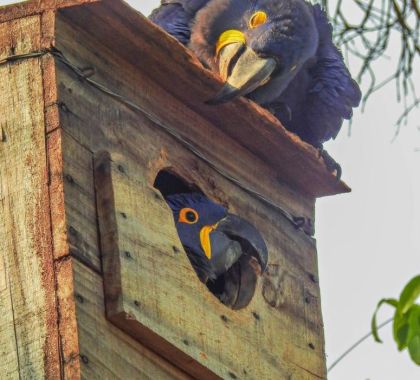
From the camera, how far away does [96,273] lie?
3.23 metres

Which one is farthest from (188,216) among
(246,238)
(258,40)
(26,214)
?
(258,40)

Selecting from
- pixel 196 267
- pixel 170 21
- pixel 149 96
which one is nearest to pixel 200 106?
pixel 149 96

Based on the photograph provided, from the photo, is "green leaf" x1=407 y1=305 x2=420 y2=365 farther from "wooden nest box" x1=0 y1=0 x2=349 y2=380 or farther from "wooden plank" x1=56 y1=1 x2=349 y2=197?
"wooden plank" x1=56 y1=1 x2=349 y2=197

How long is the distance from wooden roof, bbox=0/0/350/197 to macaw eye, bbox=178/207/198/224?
0.86ft

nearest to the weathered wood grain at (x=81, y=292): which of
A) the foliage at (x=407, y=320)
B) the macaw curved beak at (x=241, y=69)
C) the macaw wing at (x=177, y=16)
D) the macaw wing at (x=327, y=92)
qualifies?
the macaw curved beak at (x=241, y=69)

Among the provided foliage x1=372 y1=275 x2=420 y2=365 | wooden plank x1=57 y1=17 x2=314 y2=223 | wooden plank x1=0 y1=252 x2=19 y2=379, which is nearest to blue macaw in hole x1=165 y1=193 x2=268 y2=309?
wooden plank x1=57 y1=17 x2=314 y2=223

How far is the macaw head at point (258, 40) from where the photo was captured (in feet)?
14.7

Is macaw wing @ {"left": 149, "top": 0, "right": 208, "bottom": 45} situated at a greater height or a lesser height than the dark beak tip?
greater

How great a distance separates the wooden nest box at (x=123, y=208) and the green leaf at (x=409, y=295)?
117 cm

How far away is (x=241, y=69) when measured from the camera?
14.2ft

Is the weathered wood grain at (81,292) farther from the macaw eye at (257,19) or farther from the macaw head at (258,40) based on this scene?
the macaw eye at (257,19)

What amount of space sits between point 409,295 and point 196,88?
195cm

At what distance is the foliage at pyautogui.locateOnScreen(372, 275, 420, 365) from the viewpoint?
196 cm

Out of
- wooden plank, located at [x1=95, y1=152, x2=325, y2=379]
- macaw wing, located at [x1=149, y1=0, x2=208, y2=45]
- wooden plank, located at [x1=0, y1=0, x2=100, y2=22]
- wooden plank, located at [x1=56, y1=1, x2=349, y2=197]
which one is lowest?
wooden plank, located at [x1=95, y1=152, x2=325, y2=379]
